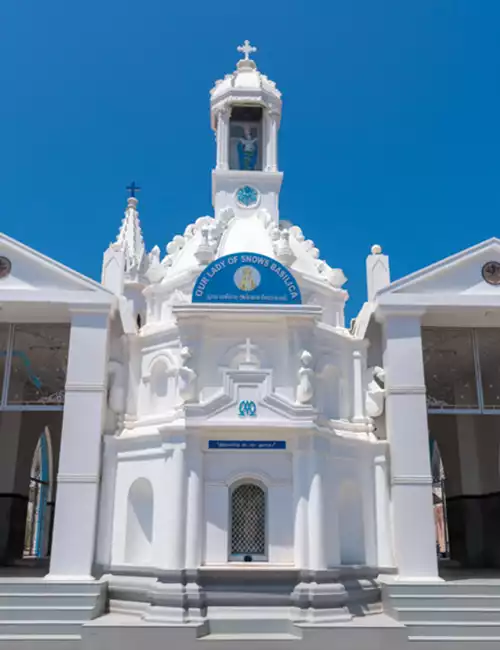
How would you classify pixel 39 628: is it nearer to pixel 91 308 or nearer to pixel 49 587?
pixel 49 587

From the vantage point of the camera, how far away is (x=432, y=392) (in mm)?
25484

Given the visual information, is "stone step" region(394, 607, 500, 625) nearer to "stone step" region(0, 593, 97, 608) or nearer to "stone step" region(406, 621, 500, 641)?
"stone step" region(406, 621, 500, 641)

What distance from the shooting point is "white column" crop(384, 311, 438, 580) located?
1644 cm

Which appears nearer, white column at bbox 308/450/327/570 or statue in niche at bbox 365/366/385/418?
white column at bbox 308/450/327/570

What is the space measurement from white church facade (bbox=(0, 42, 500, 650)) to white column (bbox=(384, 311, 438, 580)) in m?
0.04

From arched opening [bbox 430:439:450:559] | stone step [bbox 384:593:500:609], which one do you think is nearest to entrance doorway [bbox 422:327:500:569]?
arched opening [bbox 430:439:450:559]

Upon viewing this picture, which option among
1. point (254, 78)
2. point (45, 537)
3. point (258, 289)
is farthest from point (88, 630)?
point (254, 78)

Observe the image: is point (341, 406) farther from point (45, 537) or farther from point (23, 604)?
point (45, 537)

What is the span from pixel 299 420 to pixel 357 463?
8.80 feet

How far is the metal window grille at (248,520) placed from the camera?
15.9m

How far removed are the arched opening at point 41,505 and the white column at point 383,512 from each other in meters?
15.9

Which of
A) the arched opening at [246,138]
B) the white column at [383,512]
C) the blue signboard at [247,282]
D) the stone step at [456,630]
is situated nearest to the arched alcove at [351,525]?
the white column at [383,512]

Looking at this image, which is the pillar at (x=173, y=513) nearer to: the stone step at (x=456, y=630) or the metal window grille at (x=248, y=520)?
the metal window grille at (x=248, y=520)

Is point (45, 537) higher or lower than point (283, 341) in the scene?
lower
